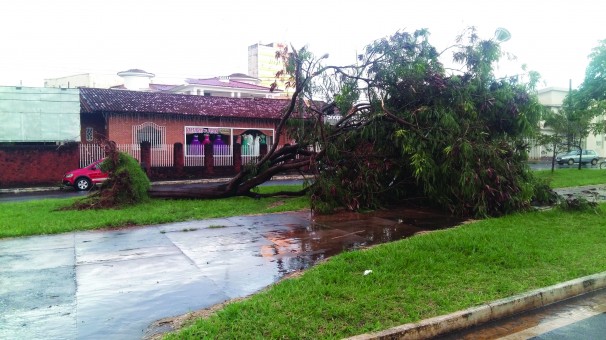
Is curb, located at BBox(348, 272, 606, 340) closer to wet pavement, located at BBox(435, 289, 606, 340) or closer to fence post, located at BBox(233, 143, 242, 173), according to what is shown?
wet pavement, located at BBox(435, 289, 606, 340)

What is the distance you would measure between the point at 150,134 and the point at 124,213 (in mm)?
16420

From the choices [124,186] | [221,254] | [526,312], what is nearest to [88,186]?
[124,186]

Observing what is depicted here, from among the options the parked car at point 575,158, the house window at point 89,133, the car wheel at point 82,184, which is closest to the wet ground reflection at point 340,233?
the car wheel at point 82,184

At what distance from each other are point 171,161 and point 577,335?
2309cm

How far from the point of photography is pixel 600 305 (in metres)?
5.57

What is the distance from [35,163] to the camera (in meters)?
22.3

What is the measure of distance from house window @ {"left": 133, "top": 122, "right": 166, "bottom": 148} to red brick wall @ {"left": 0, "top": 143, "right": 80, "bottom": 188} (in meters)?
4.08

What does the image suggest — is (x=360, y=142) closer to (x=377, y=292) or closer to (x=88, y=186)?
(x=377, y=292)

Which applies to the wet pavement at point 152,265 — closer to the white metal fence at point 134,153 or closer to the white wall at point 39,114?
the white metal fence at point 134,153

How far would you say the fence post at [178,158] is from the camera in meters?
24.9

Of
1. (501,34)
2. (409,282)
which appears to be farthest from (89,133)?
(409,282)

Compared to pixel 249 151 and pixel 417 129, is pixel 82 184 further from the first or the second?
pixel 417 129

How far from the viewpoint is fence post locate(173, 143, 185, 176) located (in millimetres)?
24906

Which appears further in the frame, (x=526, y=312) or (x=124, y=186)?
(x=124, y=186)
